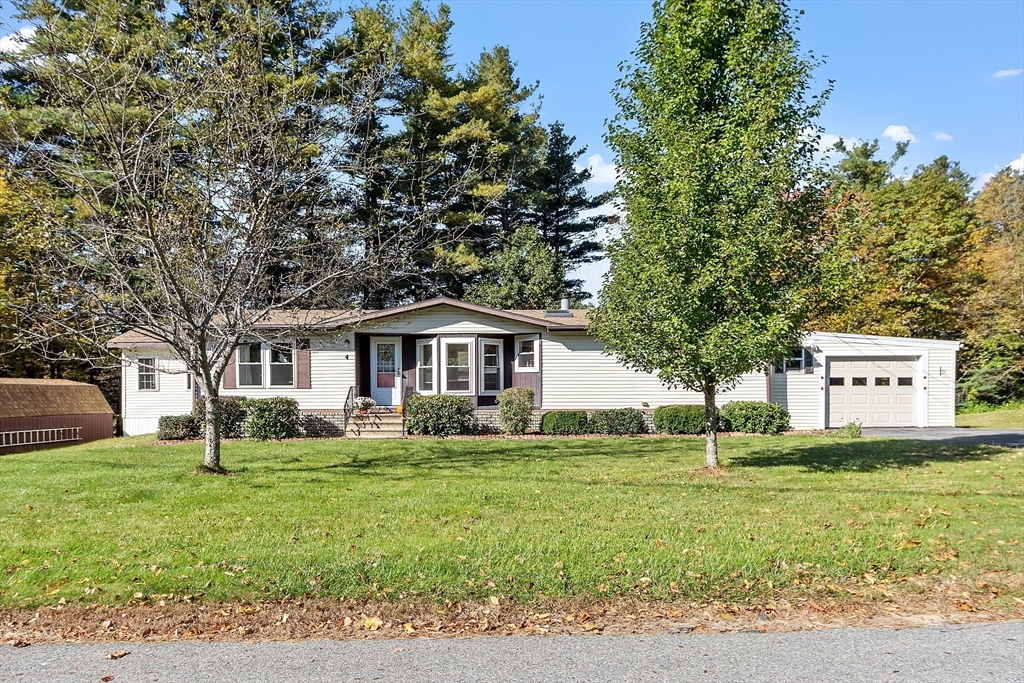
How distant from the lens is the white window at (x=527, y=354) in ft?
63.1

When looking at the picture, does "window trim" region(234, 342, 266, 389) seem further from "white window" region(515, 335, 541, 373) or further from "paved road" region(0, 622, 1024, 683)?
"paved road" region(0, 622, 1024, 683)

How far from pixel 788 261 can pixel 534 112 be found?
2390cm

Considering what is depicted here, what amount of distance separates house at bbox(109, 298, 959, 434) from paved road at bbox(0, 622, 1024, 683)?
48.1 feet

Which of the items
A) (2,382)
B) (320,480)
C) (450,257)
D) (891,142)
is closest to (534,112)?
(450,257)

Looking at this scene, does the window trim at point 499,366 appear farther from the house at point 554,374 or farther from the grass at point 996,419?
the grass at point 996,419

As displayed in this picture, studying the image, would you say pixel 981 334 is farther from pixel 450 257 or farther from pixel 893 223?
pixel 450 257

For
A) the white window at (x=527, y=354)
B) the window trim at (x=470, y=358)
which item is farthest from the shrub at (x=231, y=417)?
the white window at (x=527, y=354)

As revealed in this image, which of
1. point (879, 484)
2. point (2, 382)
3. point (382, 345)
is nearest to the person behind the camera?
point (879, 484)

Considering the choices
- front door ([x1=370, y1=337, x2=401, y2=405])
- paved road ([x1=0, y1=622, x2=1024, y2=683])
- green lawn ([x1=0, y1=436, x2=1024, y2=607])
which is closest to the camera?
paved road ([x1=0, y1=622, x2=1024, y2=683])

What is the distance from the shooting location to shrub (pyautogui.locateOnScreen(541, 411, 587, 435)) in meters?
17.3

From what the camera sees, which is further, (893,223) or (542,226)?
(542,226)

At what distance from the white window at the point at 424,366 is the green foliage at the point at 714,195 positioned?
9834 millimetres

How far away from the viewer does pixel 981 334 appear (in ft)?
82.7

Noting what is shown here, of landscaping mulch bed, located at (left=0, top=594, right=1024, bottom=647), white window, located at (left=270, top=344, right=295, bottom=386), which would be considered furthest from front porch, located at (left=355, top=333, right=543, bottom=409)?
landscaping mulch bed, located at (left=0, top=594, right=1024, bottom=647)
